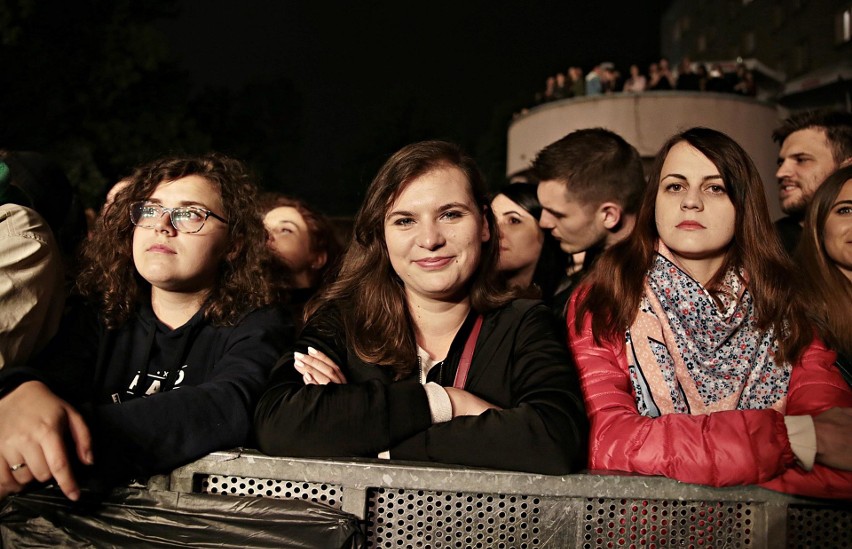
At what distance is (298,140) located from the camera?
35594 mm

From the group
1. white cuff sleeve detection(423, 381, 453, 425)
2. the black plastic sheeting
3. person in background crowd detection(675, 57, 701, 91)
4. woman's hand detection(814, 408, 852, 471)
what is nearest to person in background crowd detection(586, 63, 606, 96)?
person in background crowd detection(675, 57, 701, 91)

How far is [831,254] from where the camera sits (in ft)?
11.3

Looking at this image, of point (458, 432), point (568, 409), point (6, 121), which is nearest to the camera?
point (458, 432)

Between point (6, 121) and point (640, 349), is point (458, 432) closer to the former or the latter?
point (640, 349)

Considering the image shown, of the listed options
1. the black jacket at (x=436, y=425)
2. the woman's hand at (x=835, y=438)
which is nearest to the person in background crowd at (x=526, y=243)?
the black jacket at (x=436, y=425)

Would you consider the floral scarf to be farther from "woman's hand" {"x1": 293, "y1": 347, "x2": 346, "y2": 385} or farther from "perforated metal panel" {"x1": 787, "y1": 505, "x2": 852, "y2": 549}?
"woman's hand" {"x1": 293, "y1": 347, "x2": 346, "y2": 385}

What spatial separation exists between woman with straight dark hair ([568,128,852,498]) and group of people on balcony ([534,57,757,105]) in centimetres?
1889

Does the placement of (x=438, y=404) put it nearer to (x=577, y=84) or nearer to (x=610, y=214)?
(x=610, y=214)

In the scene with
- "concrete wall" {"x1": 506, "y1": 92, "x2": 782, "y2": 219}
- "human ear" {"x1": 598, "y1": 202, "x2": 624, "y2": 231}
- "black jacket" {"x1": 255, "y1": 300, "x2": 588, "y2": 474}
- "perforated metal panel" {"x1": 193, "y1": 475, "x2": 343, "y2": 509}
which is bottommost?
"perforated metal panel" {"x1": 193, "y1": 475, "x2": 343, "y2": 509}

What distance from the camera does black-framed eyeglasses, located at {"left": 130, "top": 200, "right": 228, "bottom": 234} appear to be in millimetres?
2998

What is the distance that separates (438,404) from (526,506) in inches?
20.3

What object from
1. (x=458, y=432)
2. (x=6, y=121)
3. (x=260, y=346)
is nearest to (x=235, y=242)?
(x=260, y=346)

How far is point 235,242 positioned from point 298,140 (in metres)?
33.3

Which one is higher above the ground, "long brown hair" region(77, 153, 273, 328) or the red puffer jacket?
"long brown hair" region(77, 153, 273, 328)
